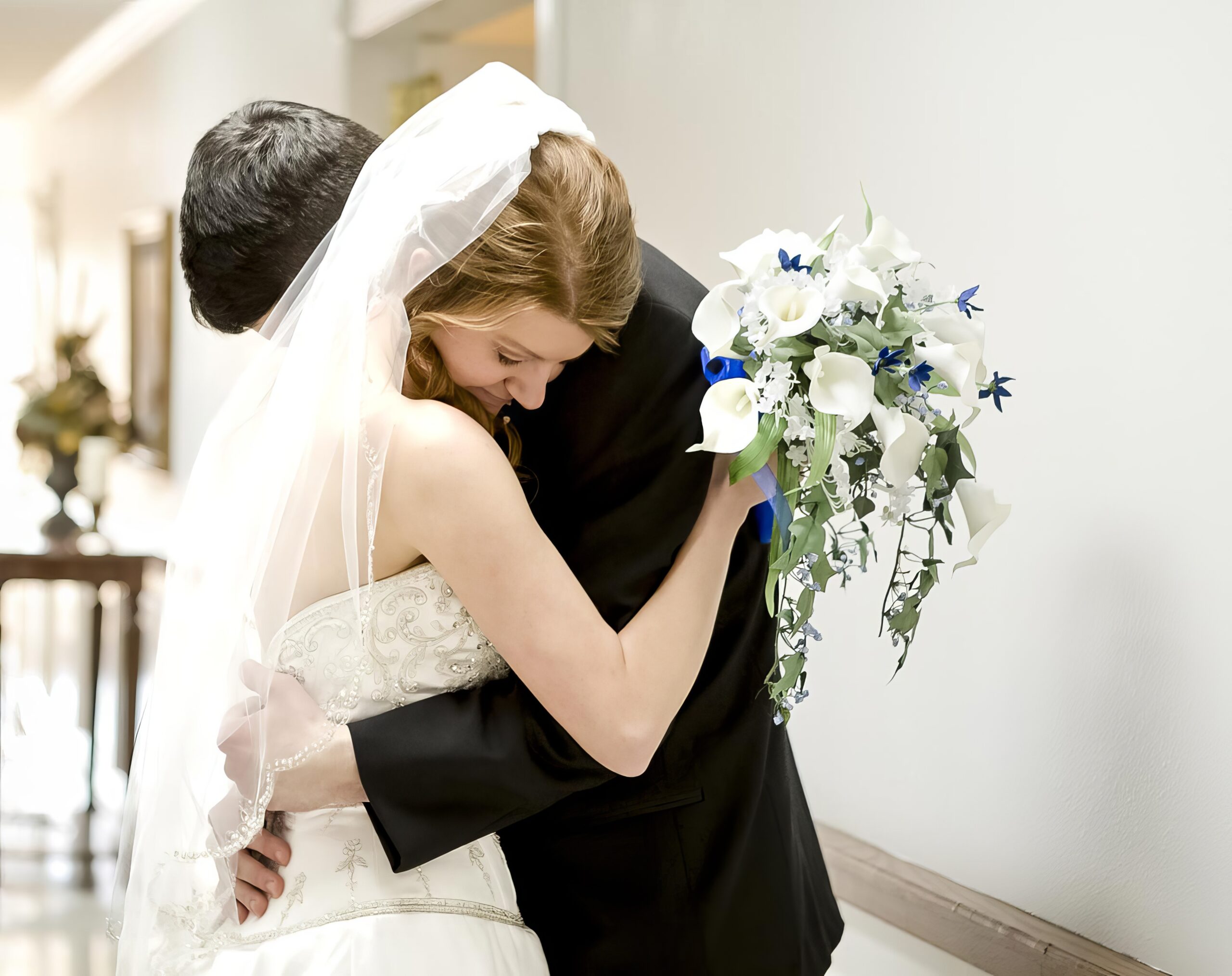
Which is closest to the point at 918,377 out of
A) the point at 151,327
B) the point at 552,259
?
the point at 552,259

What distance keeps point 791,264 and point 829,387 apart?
0.15m

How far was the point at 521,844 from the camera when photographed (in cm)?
144

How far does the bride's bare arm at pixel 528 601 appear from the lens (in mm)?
1138

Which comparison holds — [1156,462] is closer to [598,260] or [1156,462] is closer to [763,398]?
[763,398]

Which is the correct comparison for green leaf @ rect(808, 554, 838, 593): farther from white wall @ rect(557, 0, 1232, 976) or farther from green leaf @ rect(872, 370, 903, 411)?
white wall @ rect(557, 0, 1232, 976)

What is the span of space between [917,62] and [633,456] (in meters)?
0.94

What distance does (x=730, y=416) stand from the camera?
1165mm

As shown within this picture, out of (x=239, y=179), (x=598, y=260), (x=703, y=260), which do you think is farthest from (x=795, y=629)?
(x=703, y=260)

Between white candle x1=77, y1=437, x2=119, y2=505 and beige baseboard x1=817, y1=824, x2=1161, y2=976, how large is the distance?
3.52m

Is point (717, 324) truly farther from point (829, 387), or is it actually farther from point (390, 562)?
point (390, 562)

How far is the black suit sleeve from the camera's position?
1209mm

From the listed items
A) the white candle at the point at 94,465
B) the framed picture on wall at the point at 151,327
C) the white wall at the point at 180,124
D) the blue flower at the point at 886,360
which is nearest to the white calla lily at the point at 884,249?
the blue flower at the point at 886,360

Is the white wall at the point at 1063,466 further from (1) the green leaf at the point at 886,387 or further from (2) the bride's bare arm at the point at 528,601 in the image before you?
(2) the bride's bare arm at the point at 528,601

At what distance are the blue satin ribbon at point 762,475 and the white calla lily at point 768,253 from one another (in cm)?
9
